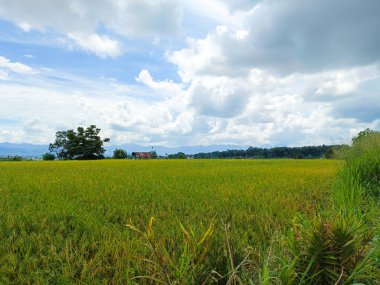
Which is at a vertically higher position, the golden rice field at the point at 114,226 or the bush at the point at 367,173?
the bush at the point at 367,173

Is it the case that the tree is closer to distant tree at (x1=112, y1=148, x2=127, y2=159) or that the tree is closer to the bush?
distant tree at (x1=112, y1=148, x2=127, y2=159)

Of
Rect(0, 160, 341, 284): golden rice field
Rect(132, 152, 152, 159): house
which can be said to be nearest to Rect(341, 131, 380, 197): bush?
Rect(0, 160, 341, 284): golden rice field

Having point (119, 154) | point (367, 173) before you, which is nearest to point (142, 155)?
point (119, 154)

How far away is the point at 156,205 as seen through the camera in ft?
16.4

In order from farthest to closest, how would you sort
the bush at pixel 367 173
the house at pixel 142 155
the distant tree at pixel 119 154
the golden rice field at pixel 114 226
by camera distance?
the distant tree at pixel 119 154 → the house at pixel 142 155 → the bush at pixel 367 173 → the golden rice field at pixel 114 226

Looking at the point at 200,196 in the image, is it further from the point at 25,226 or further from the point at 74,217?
the point at 25,226

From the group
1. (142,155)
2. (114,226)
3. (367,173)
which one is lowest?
(114,226)

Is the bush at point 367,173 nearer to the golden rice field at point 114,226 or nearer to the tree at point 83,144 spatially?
the golden rice field at point 114,226

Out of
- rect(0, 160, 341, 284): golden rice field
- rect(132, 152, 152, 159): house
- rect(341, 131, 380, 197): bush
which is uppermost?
rect(132, 152, 152, 159): house

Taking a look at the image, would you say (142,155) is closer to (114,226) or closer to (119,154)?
(119,154)

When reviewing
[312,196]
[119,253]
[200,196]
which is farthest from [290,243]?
[312,196]

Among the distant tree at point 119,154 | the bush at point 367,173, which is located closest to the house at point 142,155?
the distant tree at point 119,154

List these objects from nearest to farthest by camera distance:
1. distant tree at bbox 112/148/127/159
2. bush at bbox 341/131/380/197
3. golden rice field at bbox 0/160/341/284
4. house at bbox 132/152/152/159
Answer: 1. golden rice field at bbox 0/160/341/284
2. bush at bbox 341/131/380/197
3. house at bbox 132/152/152/159
4. distant tree at bbox 112/148/127/159

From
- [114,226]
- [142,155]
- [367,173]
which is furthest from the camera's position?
[142,155]
